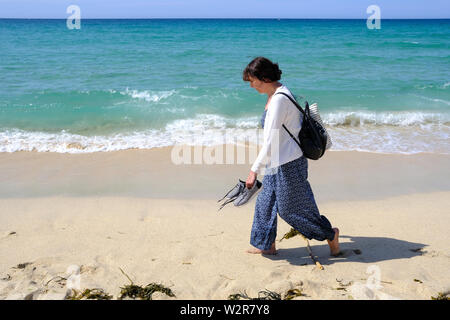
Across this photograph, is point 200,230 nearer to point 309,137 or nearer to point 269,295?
point 269,295

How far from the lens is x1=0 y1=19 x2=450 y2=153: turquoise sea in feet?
25.9

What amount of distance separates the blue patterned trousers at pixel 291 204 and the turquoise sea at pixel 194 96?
13.0 ft

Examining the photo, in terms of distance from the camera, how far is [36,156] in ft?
21.8

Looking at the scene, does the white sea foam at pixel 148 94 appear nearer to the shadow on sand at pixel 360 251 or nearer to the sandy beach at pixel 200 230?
the sandy beach at pixel 200 230

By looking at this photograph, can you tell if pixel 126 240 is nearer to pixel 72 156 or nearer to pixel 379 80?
pixel 72 156

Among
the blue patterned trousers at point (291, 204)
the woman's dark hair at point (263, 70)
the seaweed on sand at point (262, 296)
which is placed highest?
the woman's dark hair at point (263, 70)

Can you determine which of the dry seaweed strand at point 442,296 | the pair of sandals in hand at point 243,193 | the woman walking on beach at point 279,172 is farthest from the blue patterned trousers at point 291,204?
the dry seaweed strand at point 442,296

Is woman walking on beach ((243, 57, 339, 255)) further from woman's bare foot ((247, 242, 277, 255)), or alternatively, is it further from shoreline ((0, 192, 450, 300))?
shoreline ((0, 192, 450, 300))

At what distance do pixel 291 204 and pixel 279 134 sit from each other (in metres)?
0.54

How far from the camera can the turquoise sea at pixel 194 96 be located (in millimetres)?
7898

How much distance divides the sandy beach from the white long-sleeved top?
86cm

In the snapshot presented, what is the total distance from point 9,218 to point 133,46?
18798mm

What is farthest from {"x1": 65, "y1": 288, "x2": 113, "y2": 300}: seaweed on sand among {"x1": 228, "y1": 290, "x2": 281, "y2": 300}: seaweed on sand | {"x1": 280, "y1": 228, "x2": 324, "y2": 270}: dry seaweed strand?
{"x1": 280, "y1": 228, "x2": 324, "y2": 270}: dry seaweed strand

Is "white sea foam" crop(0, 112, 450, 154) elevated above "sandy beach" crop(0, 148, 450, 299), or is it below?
above
